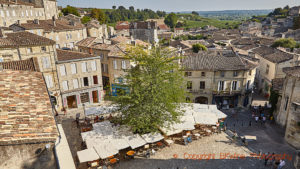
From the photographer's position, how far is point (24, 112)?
8719 millimetres

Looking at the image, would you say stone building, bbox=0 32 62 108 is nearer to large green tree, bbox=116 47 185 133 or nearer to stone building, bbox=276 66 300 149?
large green tree, bbox=116 47 185 133

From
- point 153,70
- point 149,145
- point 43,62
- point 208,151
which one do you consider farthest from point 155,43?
point 43,62

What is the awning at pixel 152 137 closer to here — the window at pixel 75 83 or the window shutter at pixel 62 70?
the window at pixel 75 83

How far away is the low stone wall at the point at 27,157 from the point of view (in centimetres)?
696

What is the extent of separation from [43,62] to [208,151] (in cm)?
2274

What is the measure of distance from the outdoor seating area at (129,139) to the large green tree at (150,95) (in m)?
0.98

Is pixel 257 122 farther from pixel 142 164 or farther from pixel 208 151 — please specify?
pixel 142 164

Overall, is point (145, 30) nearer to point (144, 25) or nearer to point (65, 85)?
point (144, 25)

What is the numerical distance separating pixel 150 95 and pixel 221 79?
15.0m

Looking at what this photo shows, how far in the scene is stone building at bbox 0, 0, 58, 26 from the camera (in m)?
52.5

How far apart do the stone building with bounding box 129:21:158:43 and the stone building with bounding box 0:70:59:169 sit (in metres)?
71.3

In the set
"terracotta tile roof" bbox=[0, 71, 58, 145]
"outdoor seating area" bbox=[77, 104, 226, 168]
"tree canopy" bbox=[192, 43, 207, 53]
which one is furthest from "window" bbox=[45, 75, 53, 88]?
"tree canopy" bbox=[192, 43, 207, 53]

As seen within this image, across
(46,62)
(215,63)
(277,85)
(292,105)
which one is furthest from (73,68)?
(277,85)

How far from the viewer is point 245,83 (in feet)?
103
